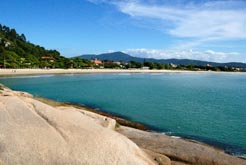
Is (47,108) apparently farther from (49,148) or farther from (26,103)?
(49,148)

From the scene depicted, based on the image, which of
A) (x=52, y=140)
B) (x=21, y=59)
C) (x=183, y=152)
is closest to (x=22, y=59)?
(x=21, y=59)

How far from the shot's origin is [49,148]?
11.3m

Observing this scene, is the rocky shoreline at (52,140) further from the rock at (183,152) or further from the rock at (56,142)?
the rock at (183,152)

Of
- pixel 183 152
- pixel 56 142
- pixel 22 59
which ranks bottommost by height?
pixel 183 152

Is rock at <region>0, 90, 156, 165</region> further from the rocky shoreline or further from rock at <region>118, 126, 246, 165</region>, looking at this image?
rock at <region>118, 126, 246, 165</region>

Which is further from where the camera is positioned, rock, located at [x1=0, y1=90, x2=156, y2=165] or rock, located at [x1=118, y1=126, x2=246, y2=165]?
rock, located at [x1=118, y1=126, x2=246, y2=165]

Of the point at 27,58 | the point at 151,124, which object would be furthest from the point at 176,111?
the point at 27,58

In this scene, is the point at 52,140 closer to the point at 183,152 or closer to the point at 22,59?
the point at 183,152

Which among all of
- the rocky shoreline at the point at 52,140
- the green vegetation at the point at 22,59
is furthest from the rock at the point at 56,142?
the green vegetation at the point at 22,59

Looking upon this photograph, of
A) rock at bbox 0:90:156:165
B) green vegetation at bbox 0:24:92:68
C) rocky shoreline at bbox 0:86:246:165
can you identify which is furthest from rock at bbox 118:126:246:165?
green vegetation at bbox 0:24:92:68

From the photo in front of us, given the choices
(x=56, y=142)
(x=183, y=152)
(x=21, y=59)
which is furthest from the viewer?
(x=21, y=59)

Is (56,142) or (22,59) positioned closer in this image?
(56,142)

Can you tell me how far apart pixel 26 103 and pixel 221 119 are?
95.8 feet

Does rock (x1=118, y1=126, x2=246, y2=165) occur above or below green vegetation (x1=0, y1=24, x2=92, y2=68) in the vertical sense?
below
